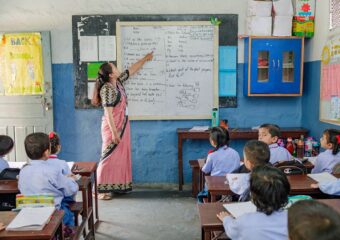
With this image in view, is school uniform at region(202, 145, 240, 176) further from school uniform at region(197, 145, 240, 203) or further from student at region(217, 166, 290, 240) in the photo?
student at region(217, 166, 290, 240)

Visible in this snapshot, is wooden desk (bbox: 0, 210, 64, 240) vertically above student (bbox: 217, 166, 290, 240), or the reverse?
student (bbox: 217, 166, 290, 240)

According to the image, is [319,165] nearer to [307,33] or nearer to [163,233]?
[163,233]

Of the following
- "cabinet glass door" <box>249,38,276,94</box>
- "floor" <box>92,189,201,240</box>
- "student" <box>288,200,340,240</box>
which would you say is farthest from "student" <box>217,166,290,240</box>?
"cabinet glass door" <box>249,38,276,94</box>

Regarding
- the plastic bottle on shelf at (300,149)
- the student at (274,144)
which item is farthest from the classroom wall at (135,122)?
the student at (274,144)

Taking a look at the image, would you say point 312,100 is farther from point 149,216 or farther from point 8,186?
point 8,186

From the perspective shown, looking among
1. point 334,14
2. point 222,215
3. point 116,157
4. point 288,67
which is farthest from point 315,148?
point 222,215

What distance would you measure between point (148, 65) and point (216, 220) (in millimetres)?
3093

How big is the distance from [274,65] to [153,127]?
1674 millimetres

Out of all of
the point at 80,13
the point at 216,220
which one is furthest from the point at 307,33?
the point at 216,220

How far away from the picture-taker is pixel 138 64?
4.69 m

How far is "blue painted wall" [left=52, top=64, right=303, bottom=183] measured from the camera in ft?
16.0

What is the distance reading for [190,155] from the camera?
4.91m

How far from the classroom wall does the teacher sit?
50cm

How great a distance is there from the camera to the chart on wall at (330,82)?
3836mm
